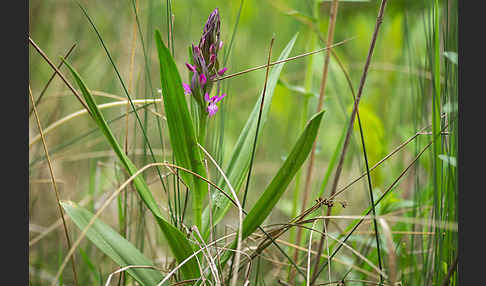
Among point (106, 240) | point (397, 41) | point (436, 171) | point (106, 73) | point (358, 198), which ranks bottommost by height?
point (358, 198)

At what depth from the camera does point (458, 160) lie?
87 cm

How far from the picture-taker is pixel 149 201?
2.70 ft

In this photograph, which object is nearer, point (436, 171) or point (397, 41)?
point (436, 171)

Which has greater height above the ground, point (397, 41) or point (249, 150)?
point (397, 41)

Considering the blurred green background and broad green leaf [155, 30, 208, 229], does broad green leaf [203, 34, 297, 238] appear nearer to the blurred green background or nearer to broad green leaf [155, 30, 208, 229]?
broad green leaf [155, 30, 208, 229]

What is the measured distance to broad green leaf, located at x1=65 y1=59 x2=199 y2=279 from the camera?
758 mm

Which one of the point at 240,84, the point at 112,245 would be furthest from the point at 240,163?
the point at 240,84

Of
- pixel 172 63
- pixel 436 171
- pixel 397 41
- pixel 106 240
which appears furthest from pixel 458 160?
pixel 397 41

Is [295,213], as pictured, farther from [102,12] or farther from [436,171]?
[102,12]

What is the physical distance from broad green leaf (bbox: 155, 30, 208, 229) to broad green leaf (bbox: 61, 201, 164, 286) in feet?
0.49

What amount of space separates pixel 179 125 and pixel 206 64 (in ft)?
0.43

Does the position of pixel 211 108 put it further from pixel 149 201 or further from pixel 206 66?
pixel 149 201

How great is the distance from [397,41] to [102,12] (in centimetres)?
169

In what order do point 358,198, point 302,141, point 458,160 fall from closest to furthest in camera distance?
point 302,141
point 458,160
point 358,198
